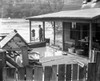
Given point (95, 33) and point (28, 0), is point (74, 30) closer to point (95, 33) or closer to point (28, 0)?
point (95, 33)

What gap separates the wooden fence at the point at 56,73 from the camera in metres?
2.97

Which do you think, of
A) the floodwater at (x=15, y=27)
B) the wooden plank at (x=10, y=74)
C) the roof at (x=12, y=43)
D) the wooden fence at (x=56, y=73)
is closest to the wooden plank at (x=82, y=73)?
the wooden fence at (x=56, y=73)

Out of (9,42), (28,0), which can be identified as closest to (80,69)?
(9,42)

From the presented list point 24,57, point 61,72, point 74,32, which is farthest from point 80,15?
point 61,72

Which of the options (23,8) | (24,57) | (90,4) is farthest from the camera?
(23,8)

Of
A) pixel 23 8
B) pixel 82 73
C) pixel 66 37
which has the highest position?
pixel 23 8

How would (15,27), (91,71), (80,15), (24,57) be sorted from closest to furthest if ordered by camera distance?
1. (91,71)
2. (24,57)
3. (80,15)
4. (15,27)

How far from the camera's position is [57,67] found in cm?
308

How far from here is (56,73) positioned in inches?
120

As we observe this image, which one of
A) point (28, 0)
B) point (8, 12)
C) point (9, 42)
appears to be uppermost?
point (28, 0)

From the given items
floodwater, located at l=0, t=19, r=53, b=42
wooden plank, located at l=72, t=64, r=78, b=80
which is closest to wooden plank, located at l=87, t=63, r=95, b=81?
wooden plank, located at l=72, t=64, r=78, b=80

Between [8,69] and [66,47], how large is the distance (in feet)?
40.1

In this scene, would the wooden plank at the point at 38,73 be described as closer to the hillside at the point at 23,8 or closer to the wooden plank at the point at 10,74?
the wooden plank at the point at 10,74

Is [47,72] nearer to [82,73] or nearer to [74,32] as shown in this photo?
[82,73]
